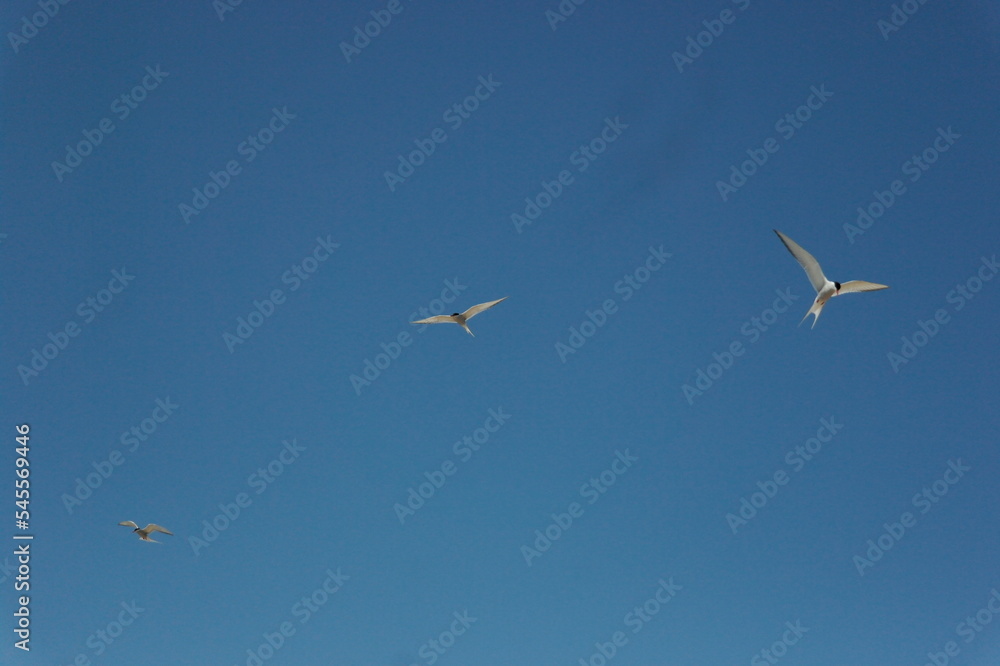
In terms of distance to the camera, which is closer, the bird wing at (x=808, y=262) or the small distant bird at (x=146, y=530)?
the bird wing at (x=808, y=262)

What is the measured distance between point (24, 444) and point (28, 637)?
3769 millimetres

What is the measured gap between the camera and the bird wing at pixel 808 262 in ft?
37.2

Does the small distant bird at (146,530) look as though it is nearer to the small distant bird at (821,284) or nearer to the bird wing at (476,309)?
the bird wing at (476,309)

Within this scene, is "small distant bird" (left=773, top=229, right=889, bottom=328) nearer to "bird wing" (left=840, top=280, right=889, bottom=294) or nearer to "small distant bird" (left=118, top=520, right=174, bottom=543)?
"bird wing" (left=840, top=280, right=889, bottom=294)

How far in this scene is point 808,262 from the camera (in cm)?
1163

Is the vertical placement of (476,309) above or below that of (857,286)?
above

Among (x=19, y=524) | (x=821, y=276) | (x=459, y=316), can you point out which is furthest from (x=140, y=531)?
(x=821, y=276)

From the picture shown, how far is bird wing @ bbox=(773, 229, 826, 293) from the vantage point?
1134 centimetres

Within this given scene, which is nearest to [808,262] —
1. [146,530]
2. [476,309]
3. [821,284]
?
[821,284]

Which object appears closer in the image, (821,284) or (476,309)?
(821,284)

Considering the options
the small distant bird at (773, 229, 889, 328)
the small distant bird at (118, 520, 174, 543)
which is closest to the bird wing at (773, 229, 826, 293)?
the small distant bird at (773, 229, 889, 328)

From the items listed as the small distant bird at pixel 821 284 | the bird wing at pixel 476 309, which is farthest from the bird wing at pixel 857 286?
the bird wing at pixel 476 309

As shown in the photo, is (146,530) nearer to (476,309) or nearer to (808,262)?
(476,309)

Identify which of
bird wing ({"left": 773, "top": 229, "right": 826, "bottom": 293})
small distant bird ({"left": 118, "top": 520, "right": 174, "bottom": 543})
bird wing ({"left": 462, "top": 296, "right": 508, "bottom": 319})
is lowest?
small distant bird ({"left": 118, "top": 520, "right": 174, "bottom": 543})
